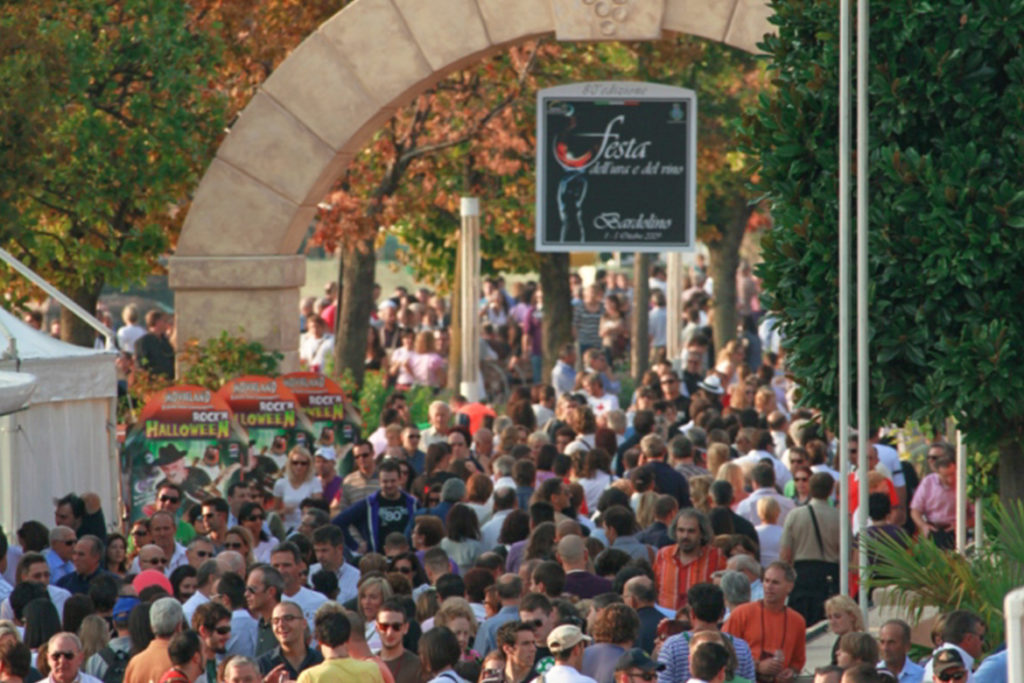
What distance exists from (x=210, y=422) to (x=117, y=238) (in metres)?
2.77

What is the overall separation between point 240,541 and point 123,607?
6.98 ft

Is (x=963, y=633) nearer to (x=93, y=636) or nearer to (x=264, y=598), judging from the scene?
(x=264, y=598)

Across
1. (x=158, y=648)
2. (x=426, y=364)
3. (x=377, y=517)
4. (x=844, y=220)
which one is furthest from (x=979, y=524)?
(x=426, y=364)

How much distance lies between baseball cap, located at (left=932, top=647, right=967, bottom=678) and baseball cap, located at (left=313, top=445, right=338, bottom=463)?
819 cm

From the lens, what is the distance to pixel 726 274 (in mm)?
35812

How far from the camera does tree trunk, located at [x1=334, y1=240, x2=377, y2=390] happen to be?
83.5 ft

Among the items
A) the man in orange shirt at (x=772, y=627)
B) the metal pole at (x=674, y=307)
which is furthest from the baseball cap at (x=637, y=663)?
the metal pole at (x=674, y=307)

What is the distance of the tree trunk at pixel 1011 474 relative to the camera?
12570 mm

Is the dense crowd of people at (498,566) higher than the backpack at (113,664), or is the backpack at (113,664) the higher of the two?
the dense crowd of people at (498,566)

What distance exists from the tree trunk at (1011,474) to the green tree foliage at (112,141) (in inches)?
354

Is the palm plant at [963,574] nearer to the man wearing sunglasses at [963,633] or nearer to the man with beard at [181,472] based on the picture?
the man wearing sunglasses at [963,633]

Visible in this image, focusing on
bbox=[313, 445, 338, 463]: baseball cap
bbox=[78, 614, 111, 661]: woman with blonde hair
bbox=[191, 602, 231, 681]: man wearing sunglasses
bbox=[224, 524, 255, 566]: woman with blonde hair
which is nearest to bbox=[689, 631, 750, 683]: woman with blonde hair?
bbox=[191, 602, 231, 681]: man wearing sunglasses

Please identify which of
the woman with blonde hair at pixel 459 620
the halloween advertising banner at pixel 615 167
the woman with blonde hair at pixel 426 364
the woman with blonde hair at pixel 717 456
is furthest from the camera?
the woman with blonde hair at pixel 426 364

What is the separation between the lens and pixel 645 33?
18250 mm
